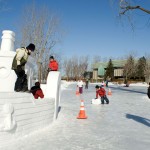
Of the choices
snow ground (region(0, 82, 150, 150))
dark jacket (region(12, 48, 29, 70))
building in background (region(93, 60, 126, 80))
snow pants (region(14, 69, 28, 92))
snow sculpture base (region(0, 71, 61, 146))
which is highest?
building in background (region(93, 60, 126, 80))

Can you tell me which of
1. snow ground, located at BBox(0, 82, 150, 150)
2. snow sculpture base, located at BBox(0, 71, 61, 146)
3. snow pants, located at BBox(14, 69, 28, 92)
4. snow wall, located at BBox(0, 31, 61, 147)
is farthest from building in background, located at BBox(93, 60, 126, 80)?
snow pants, located at BBox(14, 69, 28, 92)

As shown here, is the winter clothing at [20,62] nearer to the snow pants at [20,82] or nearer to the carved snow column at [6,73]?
the snow pants at [20,82]

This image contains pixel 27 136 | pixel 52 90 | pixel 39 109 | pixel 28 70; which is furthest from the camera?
pixel 28 70

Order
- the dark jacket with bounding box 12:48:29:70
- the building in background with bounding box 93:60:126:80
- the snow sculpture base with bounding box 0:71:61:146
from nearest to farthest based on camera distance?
the snow sculpture base with bounding box 0:71:61:146, the dark jacket with bounding box 12:48:29:70, the building in background with bounding box 93:60:126:80

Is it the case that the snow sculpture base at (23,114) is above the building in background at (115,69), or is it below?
below

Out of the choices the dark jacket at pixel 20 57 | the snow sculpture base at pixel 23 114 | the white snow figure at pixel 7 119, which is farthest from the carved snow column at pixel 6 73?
the white snow figure at pixel 7 119

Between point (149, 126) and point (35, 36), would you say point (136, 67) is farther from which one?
point (149, 126)

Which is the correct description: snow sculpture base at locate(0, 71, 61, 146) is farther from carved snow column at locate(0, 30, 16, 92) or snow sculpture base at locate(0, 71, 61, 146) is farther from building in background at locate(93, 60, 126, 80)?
building in background at locate(93, 60, 126, 80)

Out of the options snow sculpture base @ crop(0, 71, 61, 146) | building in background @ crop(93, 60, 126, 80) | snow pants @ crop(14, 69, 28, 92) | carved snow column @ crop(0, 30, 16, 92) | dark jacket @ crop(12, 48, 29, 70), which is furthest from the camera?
building in background @ crop(93, 60, 126, 80)

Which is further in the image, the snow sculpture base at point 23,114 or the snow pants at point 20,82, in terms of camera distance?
the snow pants at point 20,82

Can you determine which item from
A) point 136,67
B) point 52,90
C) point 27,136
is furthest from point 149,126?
point 136,67

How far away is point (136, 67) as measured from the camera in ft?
287

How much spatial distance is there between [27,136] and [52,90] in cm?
311

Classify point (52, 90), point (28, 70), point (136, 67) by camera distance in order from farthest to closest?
point (136, 67), point (28, 70), point (52, 90)
